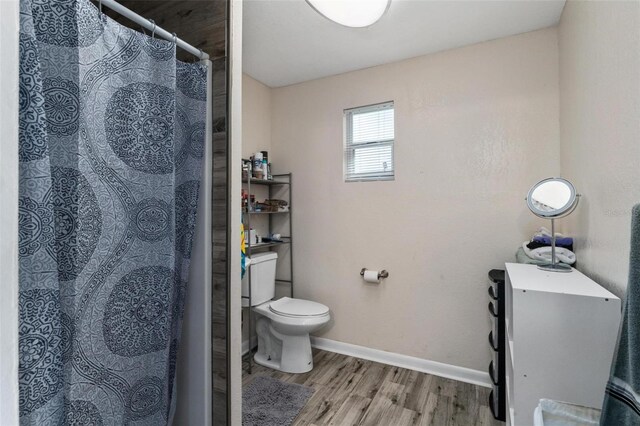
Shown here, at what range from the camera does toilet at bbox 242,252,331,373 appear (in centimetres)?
220

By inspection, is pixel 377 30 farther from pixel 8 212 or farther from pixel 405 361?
pixel 405 361

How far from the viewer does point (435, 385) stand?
6.88ft

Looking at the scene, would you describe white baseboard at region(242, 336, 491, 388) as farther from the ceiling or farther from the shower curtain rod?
the ceiling

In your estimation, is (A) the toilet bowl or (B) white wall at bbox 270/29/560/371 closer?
(B) white wall at bbox 270/29/560/371

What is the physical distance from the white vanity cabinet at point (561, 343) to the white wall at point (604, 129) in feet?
0.43

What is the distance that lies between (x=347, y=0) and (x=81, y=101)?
111 cm

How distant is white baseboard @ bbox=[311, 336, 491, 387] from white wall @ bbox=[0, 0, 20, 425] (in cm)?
229

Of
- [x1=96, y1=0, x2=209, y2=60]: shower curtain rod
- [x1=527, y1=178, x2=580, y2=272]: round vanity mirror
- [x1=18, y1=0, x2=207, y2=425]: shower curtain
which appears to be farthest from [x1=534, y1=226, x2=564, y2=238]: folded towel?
[x1=96, y1=0, x2=209, y2=60]: shower curtain rod

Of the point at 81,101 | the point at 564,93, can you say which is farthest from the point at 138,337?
the point at 564,93

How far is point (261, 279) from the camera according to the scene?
2469mm

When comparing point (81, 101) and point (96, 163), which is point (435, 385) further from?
point (81, 101)

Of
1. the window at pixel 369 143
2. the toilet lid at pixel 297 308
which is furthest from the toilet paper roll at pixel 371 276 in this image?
the window at pixel 369 143

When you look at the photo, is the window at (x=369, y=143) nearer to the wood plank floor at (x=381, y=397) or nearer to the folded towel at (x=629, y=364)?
the wood plank floor at (x=381, y=397)

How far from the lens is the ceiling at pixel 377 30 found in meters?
1.76
